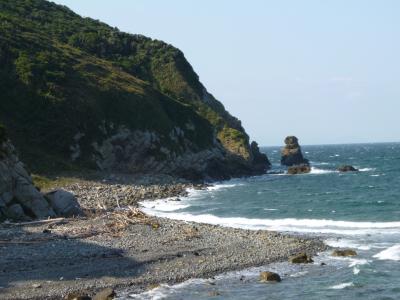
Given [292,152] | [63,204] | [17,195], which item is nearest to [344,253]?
[63,204]

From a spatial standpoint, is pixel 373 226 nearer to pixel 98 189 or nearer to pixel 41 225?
pixel 41 225

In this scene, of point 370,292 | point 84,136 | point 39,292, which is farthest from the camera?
point 84,136

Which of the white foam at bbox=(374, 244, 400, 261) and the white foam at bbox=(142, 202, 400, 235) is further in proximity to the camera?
the white foam at bbox=(142, 202, 400, 235)

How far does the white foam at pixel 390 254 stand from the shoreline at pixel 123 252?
3.40 metres

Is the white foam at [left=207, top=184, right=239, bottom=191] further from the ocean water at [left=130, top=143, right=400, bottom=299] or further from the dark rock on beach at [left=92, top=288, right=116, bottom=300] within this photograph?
the dark rock on beach at [left=92, top=288, right=116, bottom=300]

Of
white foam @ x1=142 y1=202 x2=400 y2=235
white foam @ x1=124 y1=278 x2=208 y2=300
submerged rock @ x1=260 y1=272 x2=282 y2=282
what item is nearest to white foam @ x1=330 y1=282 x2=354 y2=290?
submerged rock @ x1=260 y1=272 x2=282 y2=282

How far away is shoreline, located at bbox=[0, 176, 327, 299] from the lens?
Answer: 942 inches

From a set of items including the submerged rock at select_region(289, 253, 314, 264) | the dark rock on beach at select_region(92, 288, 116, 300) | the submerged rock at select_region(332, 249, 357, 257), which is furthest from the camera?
the submerged rock at select_region(332, 249, 357, 257)

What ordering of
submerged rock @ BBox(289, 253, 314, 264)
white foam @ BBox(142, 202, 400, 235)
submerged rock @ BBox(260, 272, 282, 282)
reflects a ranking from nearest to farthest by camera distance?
submerged rock @ BBox(260, 272, 282, 282) < submerged rock @ BBox(289, 253, 314, 264) < white foam @ BBox(142, 202, 400, 235)

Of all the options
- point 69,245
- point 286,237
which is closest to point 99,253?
point 69,245

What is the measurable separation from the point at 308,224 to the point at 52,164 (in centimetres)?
3366

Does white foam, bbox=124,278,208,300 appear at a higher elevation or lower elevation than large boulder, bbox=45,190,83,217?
lower

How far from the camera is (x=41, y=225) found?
3625cm

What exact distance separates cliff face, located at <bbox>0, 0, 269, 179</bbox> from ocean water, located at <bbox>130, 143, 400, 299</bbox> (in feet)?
32.6
